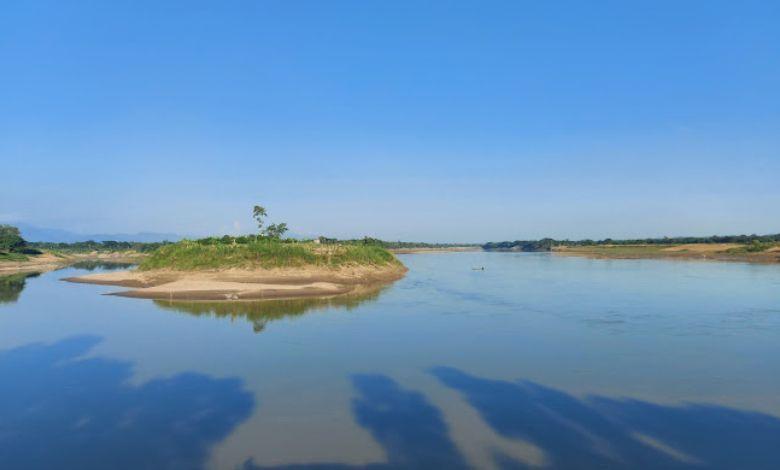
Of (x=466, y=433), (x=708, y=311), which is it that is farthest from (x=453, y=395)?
(x=708, y=311)

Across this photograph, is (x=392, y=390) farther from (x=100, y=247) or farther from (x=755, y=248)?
(x=100, y=247)

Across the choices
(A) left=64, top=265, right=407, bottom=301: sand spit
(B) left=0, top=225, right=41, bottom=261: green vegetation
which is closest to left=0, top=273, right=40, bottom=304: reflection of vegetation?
(A) left=64, top=265, right=407, bottom=301: sand spit

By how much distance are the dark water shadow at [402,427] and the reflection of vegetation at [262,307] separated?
13.7 meters

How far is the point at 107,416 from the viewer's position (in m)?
13.1

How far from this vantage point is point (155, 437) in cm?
1162

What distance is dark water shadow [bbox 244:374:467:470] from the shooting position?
396 inches

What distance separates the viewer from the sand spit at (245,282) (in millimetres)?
38875

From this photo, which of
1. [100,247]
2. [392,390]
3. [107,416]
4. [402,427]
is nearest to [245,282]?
[107,416]

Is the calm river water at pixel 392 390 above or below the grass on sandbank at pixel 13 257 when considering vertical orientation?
below

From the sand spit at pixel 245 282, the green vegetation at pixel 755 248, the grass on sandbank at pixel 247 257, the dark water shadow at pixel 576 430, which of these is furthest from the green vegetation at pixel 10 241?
the green vegetation at pixel 755 248

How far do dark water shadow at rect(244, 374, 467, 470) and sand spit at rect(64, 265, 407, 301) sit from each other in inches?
970

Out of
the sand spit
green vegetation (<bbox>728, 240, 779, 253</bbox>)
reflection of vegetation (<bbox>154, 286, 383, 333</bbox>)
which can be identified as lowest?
reflection of vegetation (<bbox>154, 286, 383, 333</bbox>)

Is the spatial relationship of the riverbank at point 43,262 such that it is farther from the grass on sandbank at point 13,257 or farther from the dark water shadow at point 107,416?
the dark water shadow at point 107,416

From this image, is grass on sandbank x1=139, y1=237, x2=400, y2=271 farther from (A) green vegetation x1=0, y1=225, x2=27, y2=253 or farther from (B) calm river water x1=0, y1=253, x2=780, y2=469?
(A) green vegetation x1=0, y1=225, x2=27, y2=253
